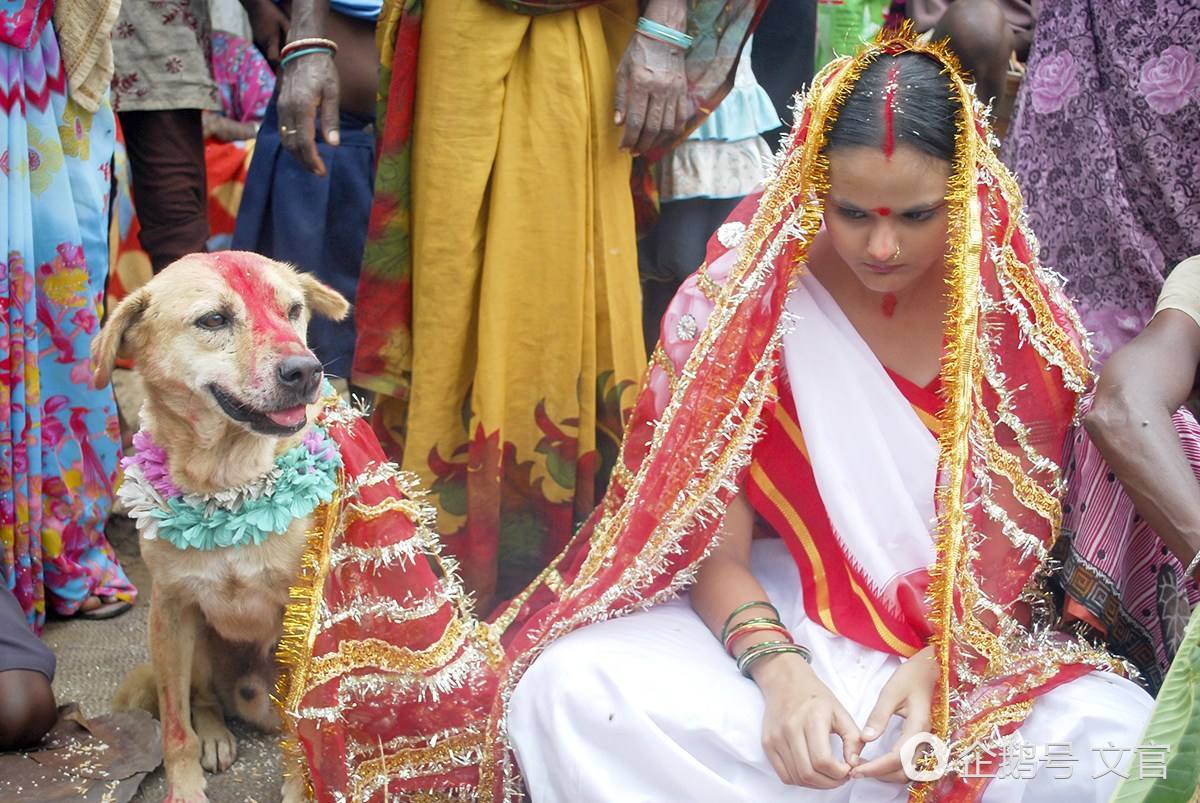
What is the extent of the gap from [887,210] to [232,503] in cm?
141

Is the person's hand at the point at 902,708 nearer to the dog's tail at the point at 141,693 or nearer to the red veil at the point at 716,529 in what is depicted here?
the red veil at the point at 716,529

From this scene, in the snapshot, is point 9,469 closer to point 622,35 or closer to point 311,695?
point 311,695

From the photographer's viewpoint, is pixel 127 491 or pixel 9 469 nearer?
pixel 127 491

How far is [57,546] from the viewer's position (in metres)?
→ 3.33

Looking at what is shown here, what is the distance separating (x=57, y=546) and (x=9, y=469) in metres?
0.29

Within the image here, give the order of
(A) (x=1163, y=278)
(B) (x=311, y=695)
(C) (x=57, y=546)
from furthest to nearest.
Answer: (C) (x=57, y=546) → (A) (x=1163, y=278) → (B) (x=311, y=695)

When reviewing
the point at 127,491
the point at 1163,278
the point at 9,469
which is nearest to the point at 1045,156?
the point at 1163,278

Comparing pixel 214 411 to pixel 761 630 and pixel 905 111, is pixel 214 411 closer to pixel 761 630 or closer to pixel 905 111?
pixel 761 630

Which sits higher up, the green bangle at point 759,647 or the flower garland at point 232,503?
the green bangle at point 759,647

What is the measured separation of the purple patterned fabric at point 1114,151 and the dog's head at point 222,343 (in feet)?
6.22

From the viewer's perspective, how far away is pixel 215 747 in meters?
2.81

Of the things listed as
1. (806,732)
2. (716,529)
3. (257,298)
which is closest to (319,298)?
(257,298)

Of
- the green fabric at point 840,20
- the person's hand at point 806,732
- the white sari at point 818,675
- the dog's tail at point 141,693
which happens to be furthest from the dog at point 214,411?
the green fabric at point 840,20

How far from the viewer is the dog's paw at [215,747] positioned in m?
2.79
